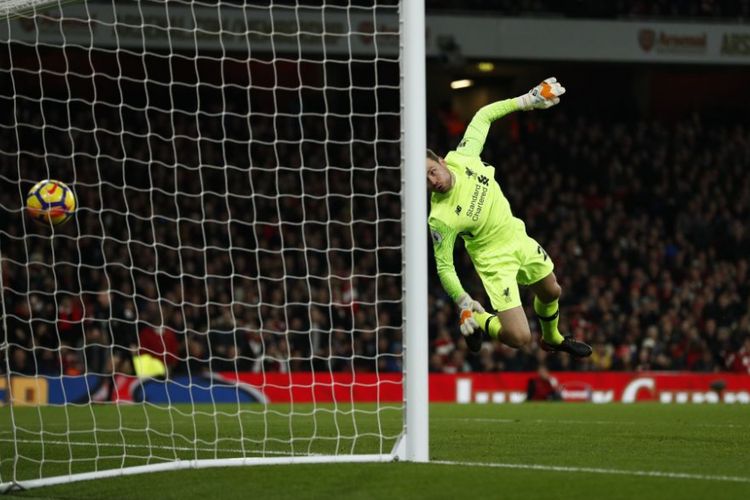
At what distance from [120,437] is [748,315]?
1452 cm

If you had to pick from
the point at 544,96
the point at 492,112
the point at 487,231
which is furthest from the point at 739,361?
the point at 544,96

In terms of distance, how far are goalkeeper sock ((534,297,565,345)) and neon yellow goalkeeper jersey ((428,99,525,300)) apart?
35.5 inches

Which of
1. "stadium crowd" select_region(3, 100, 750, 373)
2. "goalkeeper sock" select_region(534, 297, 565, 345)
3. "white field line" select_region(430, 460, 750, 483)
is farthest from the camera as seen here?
"stadium crowd" select_region(3, 100, 750, 373)

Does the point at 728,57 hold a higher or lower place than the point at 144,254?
higher

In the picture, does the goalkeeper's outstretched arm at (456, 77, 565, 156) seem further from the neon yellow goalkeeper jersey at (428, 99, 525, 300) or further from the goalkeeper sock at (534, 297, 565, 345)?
the goalkeeper sock at (534, 297, 565, 345)

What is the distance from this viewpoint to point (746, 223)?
81.7 ft

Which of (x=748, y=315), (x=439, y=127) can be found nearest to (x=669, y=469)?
(x=748, y=315)

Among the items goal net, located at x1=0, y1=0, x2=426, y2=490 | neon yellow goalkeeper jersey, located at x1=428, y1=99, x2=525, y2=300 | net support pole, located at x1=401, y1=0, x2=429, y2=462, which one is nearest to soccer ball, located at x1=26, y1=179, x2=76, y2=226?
goal net, located at x1=0, y1=0, x2=426, y2=490

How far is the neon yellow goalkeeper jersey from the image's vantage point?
346 inches

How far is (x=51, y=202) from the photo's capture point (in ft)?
33.2

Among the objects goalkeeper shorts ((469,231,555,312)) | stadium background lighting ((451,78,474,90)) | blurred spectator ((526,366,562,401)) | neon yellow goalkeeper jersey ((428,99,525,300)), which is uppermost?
stadium background lighting ((451,78,474,90))

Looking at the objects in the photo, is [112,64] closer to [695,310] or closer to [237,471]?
[695,310]

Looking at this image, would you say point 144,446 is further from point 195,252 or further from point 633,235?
point 633,235

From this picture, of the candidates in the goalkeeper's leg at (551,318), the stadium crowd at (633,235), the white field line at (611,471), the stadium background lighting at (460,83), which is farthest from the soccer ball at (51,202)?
the stadium background lighting at (460,83)
